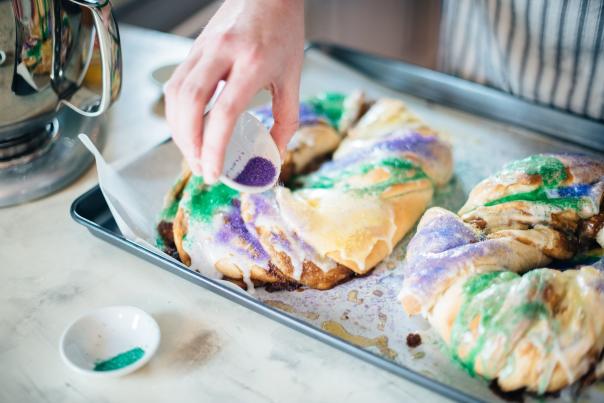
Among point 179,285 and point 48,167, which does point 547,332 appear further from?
point 48,167

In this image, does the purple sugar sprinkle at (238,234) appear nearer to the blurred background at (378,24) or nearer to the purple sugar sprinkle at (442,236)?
the purple sugar sprinkle at (442,236)

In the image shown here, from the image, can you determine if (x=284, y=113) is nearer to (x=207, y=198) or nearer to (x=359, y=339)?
(x=207, y=198)

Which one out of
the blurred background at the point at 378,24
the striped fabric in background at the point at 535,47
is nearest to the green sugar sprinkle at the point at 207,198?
the striped fabric in background at the point at 535,47

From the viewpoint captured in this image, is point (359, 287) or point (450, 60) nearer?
point (359, 287)

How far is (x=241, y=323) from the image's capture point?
1022 mm

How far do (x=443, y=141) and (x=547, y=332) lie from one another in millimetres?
622

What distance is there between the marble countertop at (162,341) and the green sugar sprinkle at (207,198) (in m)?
0.14

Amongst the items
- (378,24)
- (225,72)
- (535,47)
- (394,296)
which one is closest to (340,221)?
(394,296)

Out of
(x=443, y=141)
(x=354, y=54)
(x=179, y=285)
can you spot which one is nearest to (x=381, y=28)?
(x=354, y=54)

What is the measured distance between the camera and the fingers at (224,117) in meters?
0.86

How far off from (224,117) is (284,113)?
0.70 ft

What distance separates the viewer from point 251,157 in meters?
1.04

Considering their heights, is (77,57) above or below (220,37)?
below

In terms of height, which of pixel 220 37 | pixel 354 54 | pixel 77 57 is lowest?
pixel 354 54
